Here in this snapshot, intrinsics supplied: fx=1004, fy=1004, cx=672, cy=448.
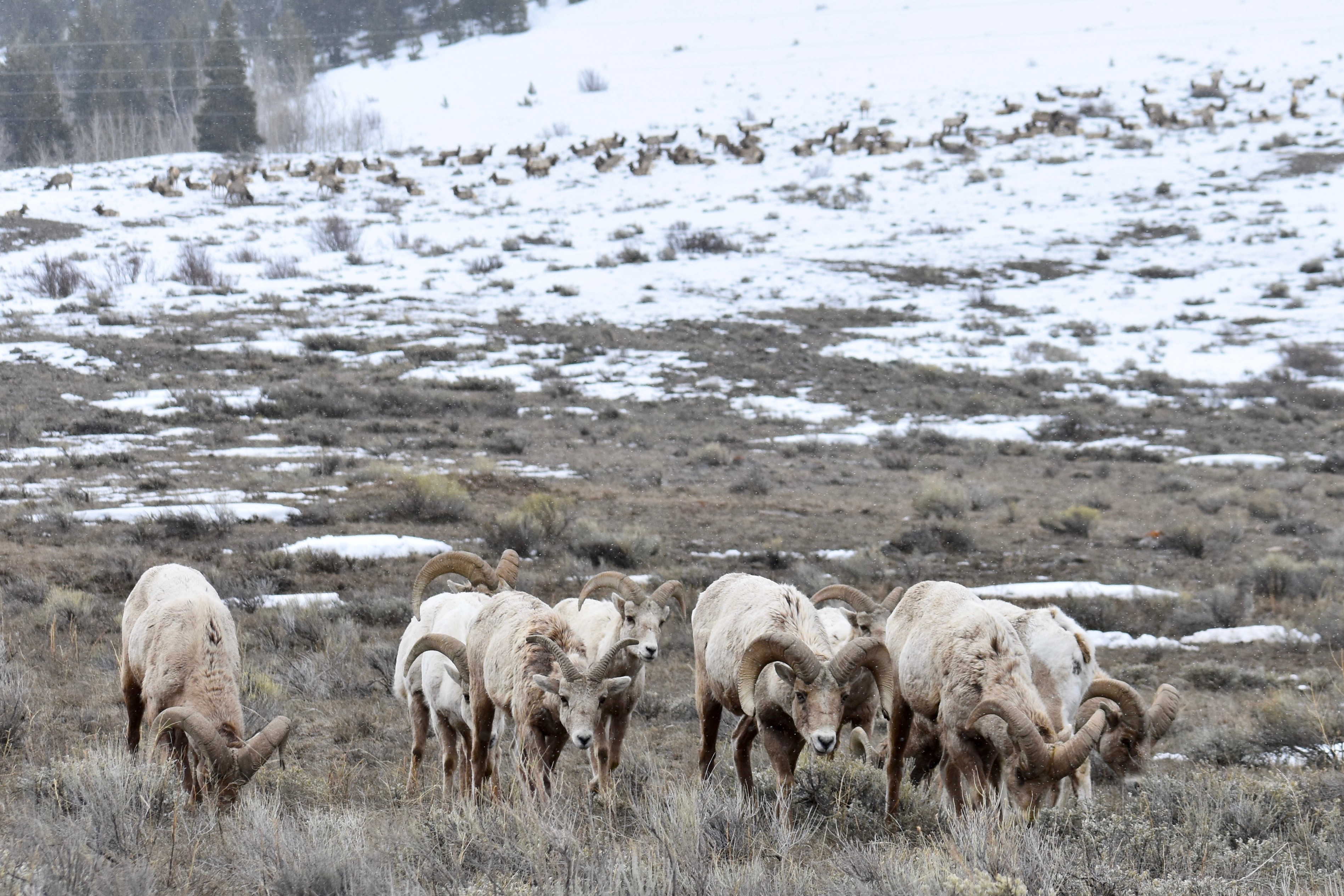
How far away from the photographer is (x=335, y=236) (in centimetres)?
3791

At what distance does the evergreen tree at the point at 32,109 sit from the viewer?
204 feet

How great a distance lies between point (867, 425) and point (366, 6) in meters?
78.1

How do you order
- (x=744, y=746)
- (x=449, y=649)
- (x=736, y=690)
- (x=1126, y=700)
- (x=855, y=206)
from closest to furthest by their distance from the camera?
(x=1126, y=700) < (x=449, y=649) < (x=736, y=690) < (x=744, y=746) < (x=855, y=206)

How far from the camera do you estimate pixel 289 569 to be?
36.3 feet

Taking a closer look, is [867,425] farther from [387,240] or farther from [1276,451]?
[387,240]

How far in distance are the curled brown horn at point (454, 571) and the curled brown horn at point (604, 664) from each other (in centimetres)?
176

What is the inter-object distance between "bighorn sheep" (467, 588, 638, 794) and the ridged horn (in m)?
2.21

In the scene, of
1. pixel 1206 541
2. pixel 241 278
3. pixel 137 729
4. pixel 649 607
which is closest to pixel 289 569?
pixel 137 729

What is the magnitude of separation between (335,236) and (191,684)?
35127 mm

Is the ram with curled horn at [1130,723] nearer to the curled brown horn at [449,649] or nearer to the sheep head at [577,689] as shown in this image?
the sheep head at [577,689]

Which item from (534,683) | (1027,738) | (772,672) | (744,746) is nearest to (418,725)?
(534,683)

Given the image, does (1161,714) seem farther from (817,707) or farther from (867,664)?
(817,707)

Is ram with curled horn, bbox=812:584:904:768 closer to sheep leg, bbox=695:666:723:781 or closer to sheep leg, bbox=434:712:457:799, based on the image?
sheep leg, bbox=695:666:723:781

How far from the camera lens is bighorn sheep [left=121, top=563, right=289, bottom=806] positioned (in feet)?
16.6
